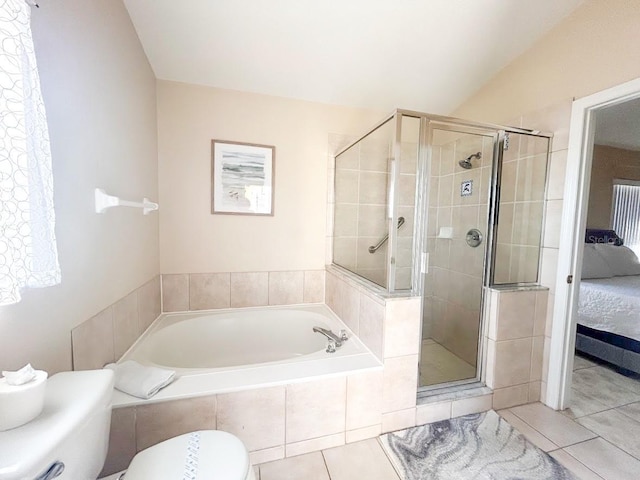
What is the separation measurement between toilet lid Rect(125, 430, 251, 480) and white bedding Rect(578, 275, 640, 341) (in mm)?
3003

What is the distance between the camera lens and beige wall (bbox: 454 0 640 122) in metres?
1.41

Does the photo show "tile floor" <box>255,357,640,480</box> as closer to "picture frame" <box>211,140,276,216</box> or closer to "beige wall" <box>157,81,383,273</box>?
"beige wall" <box>157,81,383,273</box>

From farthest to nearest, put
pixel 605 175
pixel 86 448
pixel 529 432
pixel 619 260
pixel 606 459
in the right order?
pixel 605 175 → pixel 619 260 → pixel 529 432 → pixel 606 459 → pixel 86 448

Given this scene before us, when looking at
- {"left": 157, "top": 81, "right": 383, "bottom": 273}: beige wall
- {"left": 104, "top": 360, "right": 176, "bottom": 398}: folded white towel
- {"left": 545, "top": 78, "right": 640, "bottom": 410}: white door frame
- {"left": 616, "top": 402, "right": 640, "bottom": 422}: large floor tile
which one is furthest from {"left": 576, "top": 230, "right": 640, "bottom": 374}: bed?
{"left": 104, "top": 360, "right": 176, "bottom": 398}: folded white towel

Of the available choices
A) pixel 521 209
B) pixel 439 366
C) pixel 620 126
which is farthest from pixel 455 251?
pixel 620 126

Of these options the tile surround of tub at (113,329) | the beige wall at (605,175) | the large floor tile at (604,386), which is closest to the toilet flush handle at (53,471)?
the tile surround of tub at (113,329)

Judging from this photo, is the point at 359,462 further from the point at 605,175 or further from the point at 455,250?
the point at 605,175

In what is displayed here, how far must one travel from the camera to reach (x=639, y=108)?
2314 millimetres

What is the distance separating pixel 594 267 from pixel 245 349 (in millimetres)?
3840

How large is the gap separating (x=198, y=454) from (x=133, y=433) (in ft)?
1.80

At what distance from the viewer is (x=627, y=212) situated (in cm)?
369

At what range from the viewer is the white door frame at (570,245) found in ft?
5.22

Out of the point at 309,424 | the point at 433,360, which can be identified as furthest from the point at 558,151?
the point at 309,424

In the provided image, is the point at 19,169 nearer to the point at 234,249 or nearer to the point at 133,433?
the point at 133,433
